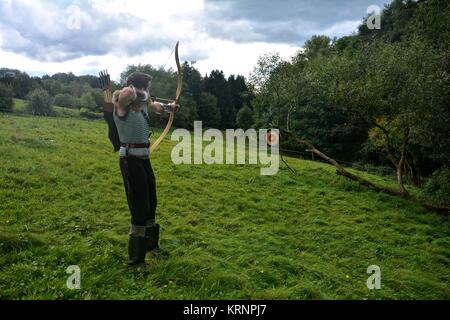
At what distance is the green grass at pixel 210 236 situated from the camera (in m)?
5.68

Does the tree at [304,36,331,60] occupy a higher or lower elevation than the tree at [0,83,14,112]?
higher

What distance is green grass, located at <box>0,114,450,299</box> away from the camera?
568 cm

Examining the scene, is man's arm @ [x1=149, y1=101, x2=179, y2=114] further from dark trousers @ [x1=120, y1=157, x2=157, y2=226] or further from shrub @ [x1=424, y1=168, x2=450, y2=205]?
shrub @ [x1=424, y1=168, x2=450, y2=205]

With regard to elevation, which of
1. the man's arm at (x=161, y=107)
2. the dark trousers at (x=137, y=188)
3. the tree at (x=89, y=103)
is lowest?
the dark trousers at (x=137, y=188)

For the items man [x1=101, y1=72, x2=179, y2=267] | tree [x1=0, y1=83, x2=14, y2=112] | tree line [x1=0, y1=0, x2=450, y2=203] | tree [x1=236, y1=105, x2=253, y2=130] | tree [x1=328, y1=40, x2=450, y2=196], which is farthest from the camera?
tree [x1=236, y1=105, x2=253, y2=130]

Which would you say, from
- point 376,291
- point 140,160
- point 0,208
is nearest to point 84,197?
point 0,208

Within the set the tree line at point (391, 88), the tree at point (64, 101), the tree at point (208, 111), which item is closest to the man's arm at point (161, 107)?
the tree line at point (391, 88)

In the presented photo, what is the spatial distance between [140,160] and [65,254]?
2031mm

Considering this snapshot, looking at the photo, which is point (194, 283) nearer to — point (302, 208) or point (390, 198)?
point (302, 208)

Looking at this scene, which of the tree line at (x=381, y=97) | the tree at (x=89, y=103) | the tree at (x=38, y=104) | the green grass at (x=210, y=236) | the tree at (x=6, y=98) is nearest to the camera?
the green grass at (x=210, y=236)

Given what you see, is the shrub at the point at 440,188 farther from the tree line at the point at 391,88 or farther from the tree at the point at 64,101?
the tree at the point at 64,101

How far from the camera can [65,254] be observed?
6.14 m

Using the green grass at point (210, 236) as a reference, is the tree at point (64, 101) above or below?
above

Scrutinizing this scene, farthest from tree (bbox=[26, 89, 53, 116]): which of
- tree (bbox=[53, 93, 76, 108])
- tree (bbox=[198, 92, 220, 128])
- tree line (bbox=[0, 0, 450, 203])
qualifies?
tree (bbox=[198, 92, 220, 128])
